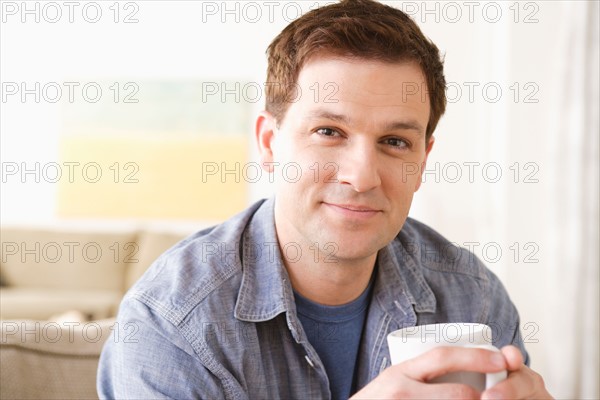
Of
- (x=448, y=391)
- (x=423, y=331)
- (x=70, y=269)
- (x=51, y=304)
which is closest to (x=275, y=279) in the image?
(x=423, y=331)

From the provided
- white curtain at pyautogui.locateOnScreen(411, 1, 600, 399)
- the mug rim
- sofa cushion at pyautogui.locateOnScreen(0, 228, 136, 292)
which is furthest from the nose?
sofa cushion at pyautogui.locateOnScreen(0, 228, 136, 292)

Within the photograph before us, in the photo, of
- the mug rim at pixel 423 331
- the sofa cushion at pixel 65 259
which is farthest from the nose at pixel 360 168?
the sofa cushion at pixel 65 259

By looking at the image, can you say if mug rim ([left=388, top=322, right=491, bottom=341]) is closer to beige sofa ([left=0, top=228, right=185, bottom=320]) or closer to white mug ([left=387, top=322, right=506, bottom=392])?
white mug ([left=387, top=322, right=506, bottom=392])

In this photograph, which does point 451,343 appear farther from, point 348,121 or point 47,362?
point 47,362

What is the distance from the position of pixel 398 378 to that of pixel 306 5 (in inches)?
202

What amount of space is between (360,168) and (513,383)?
18.5 inches

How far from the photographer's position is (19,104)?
6.09m

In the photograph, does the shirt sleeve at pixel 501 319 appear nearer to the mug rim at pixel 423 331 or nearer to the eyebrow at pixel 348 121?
the eyebrow at pixel 348 121

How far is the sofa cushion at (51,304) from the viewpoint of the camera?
4.59m

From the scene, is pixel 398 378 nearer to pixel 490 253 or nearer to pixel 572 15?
pixel 572 15

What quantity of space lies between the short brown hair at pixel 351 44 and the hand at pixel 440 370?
0.62 metres

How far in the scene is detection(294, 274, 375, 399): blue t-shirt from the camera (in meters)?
1.30

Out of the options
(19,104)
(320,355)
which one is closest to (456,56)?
(19,104)

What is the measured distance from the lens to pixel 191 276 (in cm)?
122
